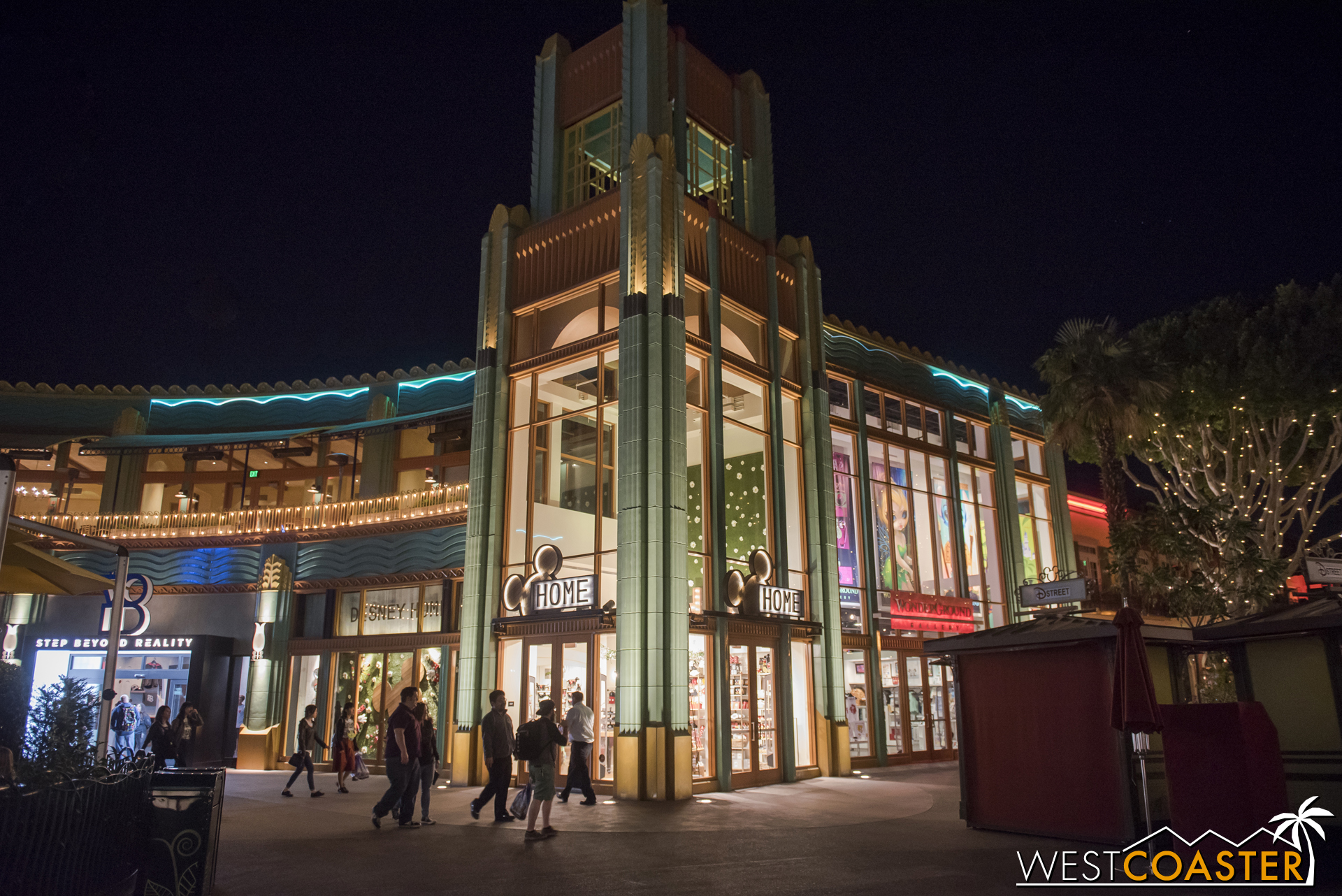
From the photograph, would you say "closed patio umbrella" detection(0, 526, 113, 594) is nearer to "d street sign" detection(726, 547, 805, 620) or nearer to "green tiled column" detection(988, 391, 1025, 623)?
"d street sign" detection(726, 547, 805, 620)

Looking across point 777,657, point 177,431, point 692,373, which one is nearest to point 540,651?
point 777,657

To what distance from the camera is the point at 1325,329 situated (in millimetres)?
23672

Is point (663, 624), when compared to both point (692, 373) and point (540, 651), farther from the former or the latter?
point (692, 373)

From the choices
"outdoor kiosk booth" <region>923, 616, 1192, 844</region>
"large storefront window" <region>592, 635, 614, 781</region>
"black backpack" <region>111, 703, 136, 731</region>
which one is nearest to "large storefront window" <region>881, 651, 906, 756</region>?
"large storefront window" <region>592, 635, 614, 781</region>

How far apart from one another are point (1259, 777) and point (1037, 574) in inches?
856

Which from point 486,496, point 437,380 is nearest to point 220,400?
point 437,380

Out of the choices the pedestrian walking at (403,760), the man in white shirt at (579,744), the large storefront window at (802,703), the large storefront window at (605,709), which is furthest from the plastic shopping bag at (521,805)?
the large storefront window at (802,703)

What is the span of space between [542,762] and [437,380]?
17.6 meters

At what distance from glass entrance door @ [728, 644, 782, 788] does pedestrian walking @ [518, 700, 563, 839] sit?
22.9 ft

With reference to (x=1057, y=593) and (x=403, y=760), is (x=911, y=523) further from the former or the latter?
(x=403, y=760)

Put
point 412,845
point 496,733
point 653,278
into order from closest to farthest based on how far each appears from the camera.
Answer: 1. point 412,845
2. point 496,733
3. point 653,278

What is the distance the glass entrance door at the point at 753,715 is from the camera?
61.3 feet

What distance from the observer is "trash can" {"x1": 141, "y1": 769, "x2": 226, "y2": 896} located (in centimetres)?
775

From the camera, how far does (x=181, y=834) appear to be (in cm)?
785
